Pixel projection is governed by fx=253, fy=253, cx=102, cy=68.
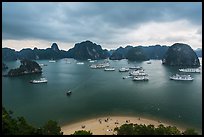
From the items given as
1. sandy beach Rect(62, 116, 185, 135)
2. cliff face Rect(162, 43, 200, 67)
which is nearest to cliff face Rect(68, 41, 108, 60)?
cliff face Rect(162, 43, 200, 67)

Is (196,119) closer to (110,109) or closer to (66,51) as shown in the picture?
(110,109)

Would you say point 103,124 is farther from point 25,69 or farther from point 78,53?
point 78,53

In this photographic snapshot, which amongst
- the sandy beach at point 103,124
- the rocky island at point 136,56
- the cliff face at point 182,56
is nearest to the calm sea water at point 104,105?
the sandy beach at point 103,124

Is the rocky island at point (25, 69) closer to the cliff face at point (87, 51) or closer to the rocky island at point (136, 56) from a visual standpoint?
the rocky island at point (136, 56)

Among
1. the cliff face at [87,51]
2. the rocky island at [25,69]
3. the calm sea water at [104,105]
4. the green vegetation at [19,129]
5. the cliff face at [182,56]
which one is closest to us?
the green vegetation at [19,129]

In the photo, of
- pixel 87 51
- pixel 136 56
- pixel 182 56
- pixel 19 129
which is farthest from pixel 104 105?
pixel 87 51
